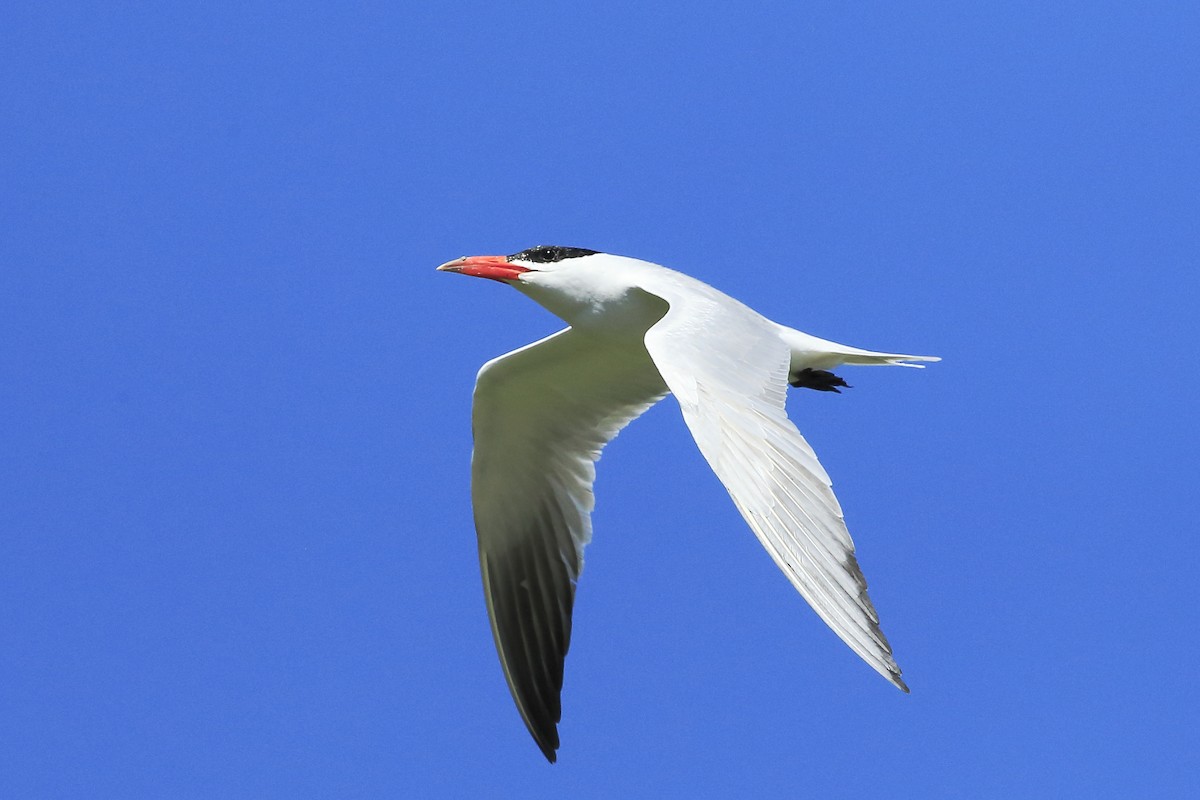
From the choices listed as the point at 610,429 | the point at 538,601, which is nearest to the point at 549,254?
the point at 610,429

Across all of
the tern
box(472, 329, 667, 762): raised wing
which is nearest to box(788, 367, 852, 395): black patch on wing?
the tern

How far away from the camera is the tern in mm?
4883

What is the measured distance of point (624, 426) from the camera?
8094 mm

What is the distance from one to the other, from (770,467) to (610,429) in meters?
3.07

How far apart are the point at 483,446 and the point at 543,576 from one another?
0.83 metres

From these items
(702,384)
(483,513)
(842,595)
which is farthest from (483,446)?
(842,595)

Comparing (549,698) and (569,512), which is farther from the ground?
(569,512)

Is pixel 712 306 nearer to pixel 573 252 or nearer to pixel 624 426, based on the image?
pixel 573 252

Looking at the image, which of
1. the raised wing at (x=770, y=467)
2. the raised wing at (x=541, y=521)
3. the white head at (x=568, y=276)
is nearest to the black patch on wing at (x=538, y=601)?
the raised wing at (x=541, y=521)

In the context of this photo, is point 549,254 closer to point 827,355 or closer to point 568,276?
point 568,276

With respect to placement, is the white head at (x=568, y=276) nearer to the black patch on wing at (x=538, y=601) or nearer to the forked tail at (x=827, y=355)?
the forked tail at (x=827, y=355)

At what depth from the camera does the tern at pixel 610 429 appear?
4.88 metres

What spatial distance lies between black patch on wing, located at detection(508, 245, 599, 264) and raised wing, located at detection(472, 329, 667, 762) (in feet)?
2.79

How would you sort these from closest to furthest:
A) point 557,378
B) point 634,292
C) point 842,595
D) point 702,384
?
1. point 842,595
2. point 702,384
3. point 634,292
4. point 557,378
